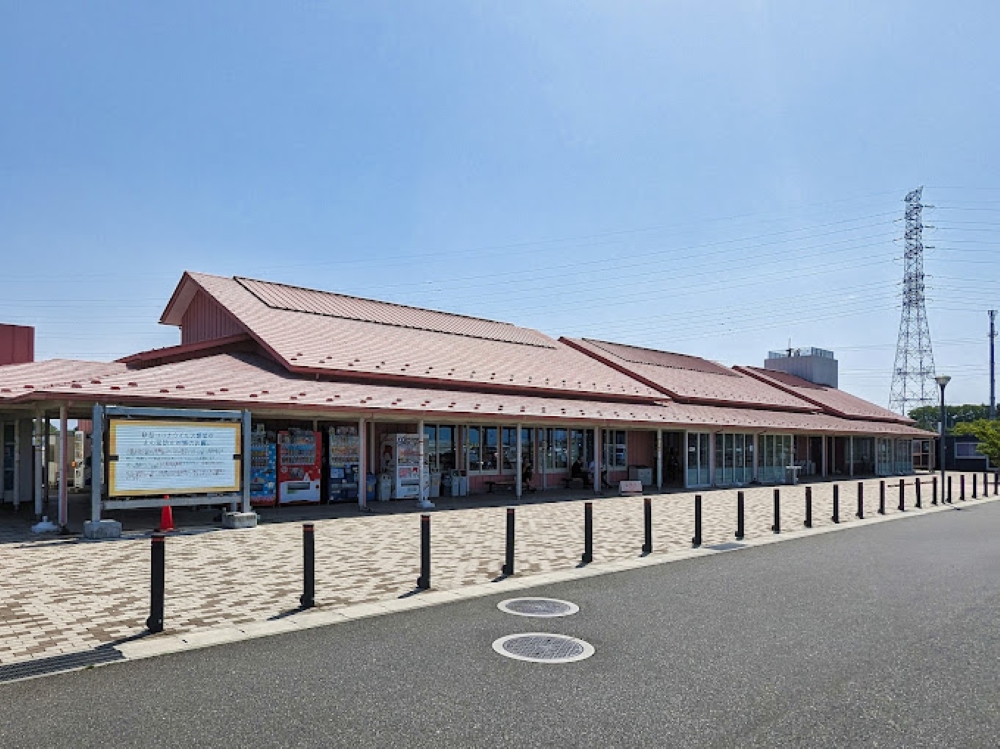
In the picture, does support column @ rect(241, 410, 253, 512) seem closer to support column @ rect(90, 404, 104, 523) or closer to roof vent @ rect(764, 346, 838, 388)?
support column @ rect(90, 404, 104, 523)

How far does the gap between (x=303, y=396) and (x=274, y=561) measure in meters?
6.86

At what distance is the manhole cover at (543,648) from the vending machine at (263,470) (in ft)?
42.5

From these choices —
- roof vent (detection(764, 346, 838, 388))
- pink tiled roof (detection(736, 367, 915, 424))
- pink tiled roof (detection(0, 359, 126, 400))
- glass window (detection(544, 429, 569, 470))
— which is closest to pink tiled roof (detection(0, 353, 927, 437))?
pink tiled roof (detection(0, 359, 126, 400))

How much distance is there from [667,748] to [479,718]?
1.19m

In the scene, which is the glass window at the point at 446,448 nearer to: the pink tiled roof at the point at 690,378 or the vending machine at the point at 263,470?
the vending machine at the point at 263,470

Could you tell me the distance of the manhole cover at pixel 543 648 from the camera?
6402 mm

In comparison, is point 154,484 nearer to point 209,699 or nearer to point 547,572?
point 547,572

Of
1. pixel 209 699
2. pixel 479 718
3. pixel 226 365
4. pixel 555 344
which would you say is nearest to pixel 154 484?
pixel 226 365

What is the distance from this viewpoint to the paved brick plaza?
7715 millimetres

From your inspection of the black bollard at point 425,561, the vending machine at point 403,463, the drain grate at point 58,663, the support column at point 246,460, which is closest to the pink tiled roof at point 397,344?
the vending machine at point 403,463

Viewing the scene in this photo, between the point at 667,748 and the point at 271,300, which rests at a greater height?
the point at 271,300

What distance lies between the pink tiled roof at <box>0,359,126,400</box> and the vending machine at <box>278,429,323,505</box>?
446 cm

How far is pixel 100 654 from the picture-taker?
21.2ft

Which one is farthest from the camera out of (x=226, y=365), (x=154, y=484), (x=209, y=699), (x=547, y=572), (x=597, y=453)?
(x=597, y=453)
